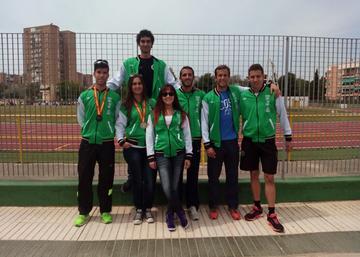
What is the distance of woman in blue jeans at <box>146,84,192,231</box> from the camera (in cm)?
455

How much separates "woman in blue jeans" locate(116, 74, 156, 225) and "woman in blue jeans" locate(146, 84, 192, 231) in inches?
6.8

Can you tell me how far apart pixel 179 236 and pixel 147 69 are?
2412 millimetres

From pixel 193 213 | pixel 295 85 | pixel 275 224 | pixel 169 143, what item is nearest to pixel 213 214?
pixel 193 213

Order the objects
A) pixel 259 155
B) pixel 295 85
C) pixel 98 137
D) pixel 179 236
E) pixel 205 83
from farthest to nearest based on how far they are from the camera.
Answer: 1. pixel 295 85
2. pixel 205 83
3. pixel 259 155
4. pixel 98 137
5. pixel 179 236

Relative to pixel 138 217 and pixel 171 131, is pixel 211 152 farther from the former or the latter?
pixel 138 217

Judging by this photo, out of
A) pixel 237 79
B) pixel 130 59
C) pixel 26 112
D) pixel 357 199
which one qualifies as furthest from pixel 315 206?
pixel 26 112

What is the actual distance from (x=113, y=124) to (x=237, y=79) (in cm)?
230

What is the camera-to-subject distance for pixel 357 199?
5922 mm

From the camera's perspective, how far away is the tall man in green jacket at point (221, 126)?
15.9 ft

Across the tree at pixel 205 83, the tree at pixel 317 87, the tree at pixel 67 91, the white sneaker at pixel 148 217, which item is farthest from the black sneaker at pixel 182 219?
the tree at pixel 317 87

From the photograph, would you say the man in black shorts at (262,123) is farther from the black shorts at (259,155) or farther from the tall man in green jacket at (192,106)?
the tall man in green jacket at (192,106)

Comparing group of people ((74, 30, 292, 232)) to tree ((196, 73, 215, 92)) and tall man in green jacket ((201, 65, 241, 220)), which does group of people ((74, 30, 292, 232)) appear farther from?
tree ((196, 73, 215, 92))

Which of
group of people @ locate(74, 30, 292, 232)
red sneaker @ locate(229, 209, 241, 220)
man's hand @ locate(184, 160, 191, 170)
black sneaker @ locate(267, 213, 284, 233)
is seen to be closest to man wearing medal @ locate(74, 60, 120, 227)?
group of people @ locate(74, 30, 292, 232)

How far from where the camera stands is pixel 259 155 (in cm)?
498
